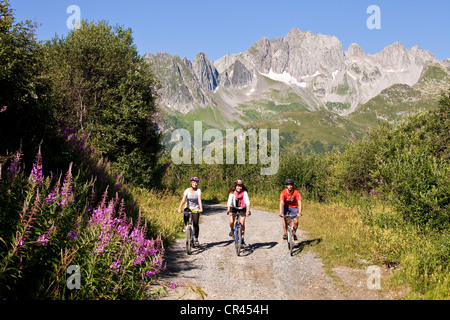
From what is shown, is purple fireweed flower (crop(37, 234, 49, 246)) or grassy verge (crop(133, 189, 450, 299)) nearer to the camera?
purple fireweed flower (crop(37, 234, 49, 246))

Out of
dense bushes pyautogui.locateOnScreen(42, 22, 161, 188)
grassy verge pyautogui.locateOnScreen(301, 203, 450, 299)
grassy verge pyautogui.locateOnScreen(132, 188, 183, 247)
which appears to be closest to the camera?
grassy verge pyautogui.locateOnScreen(301, 203, 450, 299)

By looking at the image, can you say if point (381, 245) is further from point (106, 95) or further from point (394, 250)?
point (106, 95)

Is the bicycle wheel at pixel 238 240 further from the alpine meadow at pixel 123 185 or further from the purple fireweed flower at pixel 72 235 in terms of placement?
the purple fireweed flower at pixel 72 235

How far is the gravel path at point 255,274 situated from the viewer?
6.73 meters

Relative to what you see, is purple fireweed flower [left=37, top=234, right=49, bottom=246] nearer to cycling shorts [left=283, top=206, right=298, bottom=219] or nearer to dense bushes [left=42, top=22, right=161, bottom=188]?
cycling shorts [left=283, top=206, right=298, bottom=219]

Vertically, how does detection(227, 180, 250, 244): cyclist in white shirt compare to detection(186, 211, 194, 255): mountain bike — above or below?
above

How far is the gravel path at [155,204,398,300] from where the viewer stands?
6.73 metres

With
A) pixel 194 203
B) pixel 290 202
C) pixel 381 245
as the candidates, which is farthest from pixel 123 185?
pixel 381 245

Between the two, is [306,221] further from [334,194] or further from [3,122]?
[3,122]

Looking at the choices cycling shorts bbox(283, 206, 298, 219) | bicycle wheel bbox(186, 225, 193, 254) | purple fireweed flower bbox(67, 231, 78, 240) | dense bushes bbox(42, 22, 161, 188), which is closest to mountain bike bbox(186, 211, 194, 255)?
bicycle wheel bbox(186, 225, 193, 254)

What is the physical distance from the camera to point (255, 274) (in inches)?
328

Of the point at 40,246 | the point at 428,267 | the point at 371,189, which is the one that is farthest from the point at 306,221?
the point at 40,246

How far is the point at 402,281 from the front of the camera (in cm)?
686

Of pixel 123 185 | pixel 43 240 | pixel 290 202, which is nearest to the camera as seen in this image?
pixel 43 240
